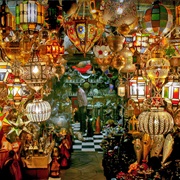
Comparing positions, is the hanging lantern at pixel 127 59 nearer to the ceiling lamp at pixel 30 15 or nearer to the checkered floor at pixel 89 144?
the ceiling lamp at pixel 30 15

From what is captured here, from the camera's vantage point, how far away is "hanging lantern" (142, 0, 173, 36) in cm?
350

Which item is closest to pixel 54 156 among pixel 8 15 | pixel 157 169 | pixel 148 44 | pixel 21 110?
pixel 21 110

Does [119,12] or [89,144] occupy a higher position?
[119,12]

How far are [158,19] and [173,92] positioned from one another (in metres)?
1.17

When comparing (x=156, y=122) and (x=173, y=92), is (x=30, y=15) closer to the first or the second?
(x=156, y=122)

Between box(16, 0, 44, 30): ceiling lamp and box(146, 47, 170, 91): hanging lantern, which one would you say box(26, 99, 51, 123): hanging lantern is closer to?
box(16, 0, 44, 30): ceiling lamp

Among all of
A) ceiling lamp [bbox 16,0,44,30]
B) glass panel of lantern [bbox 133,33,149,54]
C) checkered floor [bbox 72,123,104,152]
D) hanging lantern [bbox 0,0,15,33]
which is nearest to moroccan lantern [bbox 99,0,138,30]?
ceiling lamp [bbox 16,0,44,30]

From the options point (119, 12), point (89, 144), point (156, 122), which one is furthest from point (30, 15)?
point (89, 144)

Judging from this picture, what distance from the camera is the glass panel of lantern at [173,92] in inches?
166

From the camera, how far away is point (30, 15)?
3404 millimetres

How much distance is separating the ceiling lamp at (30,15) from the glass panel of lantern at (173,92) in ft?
6.43

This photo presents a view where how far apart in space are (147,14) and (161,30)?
239 millimetres

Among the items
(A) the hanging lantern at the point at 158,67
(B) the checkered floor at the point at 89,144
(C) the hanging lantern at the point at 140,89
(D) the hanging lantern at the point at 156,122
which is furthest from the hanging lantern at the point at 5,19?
(B) the checkered floor at the point at 89,144

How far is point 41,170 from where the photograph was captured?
277 inches
